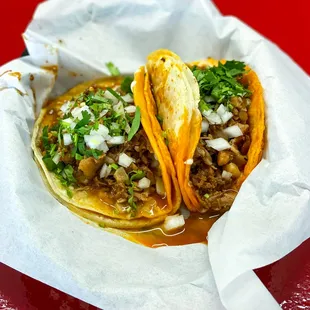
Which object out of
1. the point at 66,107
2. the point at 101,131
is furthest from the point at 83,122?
the point at 66,107

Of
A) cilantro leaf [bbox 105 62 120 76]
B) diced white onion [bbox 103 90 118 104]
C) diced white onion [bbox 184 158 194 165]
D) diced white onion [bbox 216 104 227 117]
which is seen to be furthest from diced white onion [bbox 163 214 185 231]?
cilantro leaf [bbox 105 62 120 76]

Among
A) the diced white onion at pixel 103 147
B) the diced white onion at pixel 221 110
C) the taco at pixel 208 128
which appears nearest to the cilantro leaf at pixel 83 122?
the diced white onion at pixel 103 147

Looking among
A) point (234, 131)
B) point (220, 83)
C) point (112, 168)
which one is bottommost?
point (112, 168)

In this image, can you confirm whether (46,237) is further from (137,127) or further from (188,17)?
(188,17)

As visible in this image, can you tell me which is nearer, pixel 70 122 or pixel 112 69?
pixel 70 122

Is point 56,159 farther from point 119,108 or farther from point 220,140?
point 220,140

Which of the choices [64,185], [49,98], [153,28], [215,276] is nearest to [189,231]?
[215,276]

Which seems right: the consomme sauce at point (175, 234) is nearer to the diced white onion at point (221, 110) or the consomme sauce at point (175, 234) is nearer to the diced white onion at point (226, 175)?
the diced white onion at point (226, 175)
